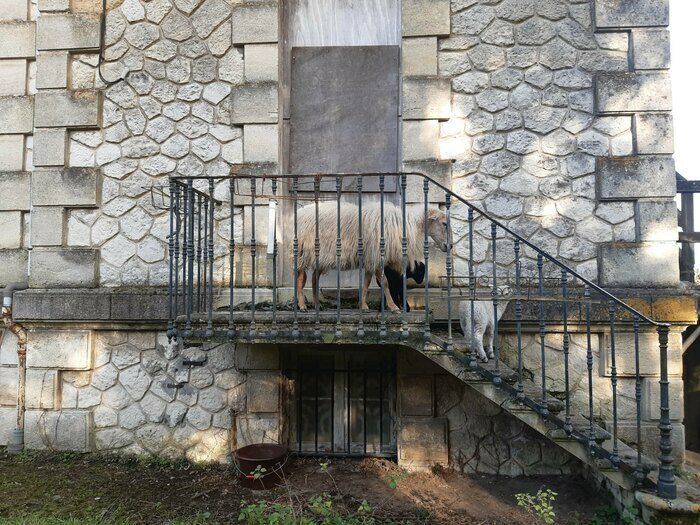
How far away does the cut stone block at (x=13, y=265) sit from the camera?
16.1 feet

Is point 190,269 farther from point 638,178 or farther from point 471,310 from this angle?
point 638,178

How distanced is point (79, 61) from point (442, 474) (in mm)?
5231

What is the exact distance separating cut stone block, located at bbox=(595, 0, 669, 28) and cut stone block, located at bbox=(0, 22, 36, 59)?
548 cm

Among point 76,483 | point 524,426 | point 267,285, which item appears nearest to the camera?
point 76,483

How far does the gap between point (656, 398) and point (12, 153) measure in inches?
255

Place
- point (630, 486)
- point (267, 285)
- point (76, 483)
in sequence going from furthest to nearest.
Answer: point (267, 285) → point (76, 483) → point (630, 486)

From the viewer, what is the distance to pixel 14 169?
4.91m

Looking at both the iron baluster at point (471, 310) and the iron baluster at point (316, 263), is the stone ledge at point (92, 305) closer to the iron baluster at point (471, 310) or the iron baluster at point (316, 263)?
the iron baluster at point (316, 263)

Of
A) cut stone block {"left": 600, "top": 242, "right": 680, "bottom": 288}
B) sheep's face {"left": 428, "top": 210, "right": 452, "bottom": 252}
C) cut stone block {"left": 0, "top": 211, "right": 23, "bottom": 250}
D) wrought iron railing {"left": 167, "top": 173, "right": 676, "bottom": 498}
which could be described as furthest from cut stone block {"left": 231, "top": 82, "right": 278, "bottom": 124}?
cut stone block {"left": 600, "top": 242, "right": 680, "bottom": 288}

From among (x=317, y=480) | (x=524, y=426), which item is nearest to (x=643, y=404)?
(x=524, y=426)

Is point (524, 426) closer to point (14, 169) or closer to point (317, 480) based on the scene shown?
point (317, 480)

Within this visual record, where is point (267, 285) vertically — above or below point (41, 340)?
above

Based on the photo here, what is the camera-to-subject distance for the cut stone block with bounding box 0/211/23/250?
4.91 metres

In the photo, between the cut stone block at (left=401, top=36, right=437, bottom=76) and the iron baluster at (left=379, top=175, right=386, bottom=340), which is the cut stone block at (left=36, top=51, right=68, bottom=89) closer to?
the cut stone block at (left=401, top=36, right=437, bottom=76)
